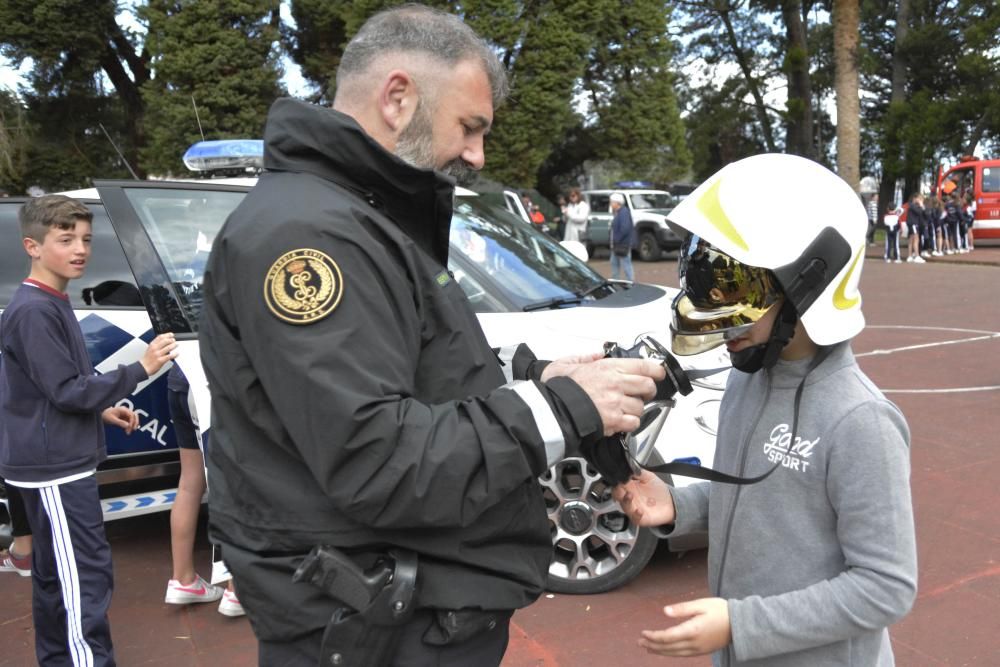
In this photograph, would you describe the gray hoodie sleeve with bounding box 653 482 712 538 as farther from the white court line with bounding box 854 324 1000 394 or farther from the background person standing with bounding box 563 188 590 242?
the background person standing with bounding box 563 188 590 242

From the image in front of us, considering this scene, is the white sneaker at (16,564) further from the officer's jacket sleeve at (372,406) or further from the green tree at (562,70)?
the green tree at (562,70)

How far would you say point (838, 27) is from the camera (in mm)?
20875

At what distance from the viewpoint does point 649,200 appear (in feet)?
74.0

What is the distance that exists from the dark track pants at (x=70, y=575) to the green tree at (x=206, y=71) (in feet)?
56.5

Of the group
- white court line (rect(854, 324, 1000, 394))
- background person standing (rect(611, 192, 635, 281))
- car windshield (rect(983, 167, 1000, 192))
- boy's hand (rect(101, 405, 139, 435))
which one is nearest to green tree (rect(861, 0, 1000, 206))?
car windshield (rect(983, 167, 1000, 192))

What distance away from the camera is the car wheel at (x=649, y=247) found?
68.8 ft

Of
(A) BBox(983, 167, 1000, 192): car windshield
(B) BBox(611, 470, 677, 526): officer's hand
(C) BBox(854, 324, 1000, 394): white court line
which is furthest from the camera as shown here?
(A) BBox(983, 167, 1000, 192): car windshield

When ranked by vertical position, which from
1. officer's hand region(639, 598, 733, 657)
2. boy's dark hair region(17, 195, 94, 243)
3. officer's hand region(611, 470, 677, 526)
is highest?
boy's dark hair region(17, 195, 94, 243)

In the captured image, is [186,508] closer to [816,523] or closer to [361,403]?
[361,403]

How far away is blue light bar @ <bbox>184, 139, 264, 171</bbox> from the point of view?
4.71 meters

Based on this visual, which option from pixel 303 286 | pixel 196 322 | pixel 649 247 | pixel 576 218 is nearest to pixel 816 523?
pixel 303 286

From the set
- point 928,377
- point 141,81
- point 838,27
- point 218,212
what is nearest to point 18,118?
point 141,81

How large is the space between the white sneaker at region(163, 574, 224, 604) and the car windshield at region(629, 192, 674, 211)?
62.1 ft

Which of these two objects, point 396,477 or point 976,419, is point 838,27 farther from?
point 396,477
